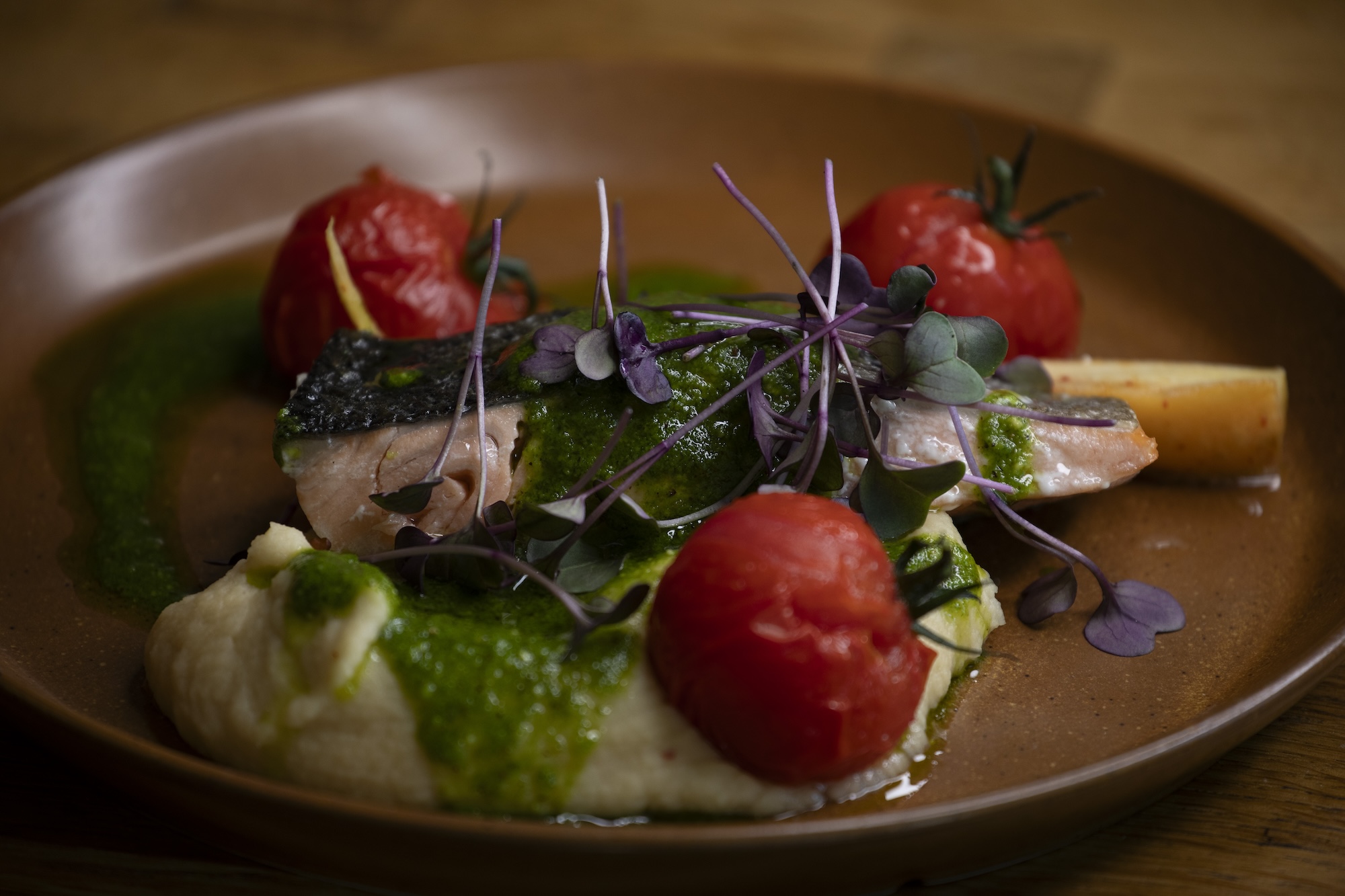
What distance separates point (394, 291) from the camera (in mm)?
3180

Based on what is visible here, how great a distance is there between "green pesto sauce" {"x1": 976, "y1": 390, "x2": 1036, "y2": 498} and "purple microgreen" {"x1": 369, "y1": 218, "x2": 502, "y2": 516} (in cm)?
104

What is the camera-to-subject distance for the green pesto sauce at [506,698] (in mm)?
1936

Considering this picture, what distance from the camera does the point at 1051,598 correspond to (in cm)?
246

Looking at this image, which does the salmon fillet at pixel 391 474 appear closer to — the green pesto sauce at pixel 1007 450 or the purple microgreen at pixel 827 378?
the purple microgreen at pixel 827 378

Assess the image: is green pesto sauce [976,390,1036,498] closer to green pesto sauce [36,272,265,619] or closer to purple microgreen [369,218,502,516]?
purple microgreen [369,218,502,516]

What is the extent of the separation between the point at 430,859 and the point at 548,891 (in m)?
0.20

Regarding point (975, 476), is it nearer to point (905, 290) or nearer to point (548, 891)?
point (905, 290)

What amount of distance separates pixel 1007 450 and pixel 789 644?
2.97ft

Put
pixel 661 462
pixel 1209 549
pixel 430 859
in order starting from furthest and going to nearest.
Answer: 1. pixel 1209 549
2. pixel 661 462
3. pixel 430 859

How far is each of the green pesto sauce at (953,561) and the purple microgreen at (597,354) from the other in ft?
2.14

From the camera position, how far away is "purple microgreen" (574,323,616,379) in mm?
2373

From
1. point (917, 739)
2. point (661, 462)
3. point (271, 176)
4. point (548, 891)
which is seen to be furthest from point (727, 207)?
point (548, 891)

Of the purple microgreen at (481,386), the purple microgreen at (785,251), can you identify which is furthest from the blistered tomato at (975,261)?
the purple microgreen at (481,386)

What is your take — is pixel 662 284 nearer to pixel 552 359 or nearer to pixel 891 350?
pixel 552 359
